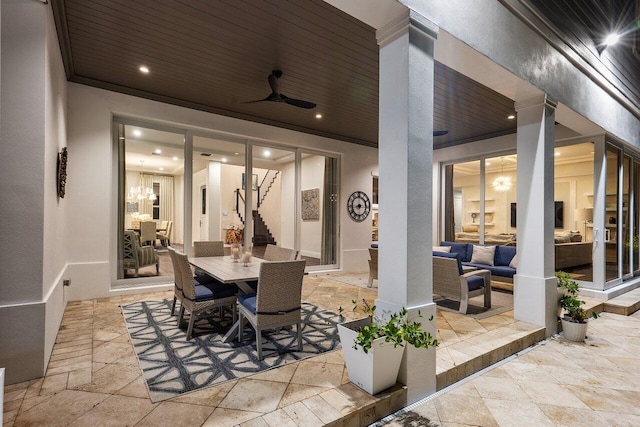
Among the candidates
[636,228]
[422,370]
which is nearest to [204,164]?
[422,370]

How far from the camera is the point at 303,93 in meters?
4.79

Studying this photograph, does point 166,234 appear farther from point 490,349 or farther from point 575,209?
point 575,209

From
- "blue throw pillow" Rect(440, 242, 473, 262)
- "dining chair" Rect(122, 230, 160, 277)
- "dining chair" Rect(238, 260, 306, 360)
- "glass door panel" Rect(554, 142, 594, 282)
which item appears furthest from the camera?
"blue throw pillow" Rect(440, 242, 473, 262)

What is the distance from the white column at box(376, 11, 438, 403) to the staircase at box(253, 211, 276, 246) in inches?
341

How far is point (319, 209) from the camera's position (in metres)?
7.18

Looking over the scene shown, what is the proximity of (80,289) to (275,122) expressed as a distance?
401 cm

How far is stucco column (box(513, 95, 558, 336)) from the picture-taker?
10.9 feet

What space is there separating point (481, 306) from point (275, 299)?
3015 mm

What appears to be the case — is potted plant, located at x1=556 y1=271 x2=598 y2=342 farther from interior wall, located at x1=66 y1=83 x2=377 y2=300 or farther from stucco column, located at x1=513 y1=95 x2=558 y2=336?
interior wall, located at x1=66 y1=83 x2=377 y2=300

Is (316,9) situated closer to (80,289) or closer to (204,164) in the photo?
(204,164)

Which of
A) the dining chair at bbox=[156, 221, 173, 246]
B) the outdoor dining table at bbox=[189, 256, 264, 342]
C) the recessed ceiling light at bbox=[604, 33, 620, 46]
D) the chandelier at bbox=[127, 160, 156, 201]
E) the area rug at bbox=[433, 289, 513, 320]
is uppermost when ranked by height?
the recessed ceiling light at bbox=[604, 33, 620, 46]

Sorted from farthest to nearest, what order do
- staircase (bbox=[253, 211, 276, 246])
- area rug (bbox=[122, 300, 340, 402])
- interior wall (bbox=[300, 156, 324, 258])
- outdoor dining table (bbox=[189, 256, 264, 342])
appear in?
staircase (bbox=[253, 211, 276, 246]), interior wall (bbox=[300, 156, 324, 258]), outdoor dining table (bbox=[189, 256, 264, 342]), area rug (bbox=[122, 300, 340, 402])

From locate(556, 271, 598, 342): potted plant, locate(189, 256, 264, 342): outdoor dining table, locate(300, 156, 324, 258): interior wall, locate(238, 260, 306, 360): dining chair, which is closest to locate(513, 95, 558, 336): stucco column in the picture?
locate(556, 271, 598, 342): potted plant

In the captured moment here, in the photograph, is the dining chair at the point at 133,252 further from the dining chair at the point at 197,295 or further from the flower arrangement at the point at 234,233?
the flower arrangement at the point at 234,233
